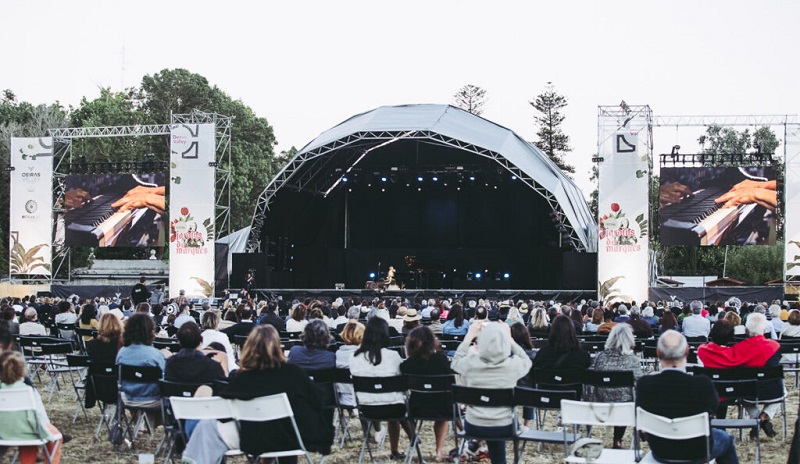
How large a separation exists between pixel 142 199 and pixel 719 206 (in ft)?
57.8

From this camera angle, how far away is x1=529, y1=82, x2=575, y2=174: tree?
201ft

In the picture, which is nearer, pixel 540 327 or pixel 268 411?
pixel 268 411

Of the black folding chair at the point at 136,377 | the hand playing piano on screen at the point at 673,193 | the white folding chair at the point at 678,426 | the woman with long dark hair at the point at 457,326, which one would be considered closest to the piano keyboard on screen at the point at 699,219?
the hand playing piano on screen at the point at 673,193

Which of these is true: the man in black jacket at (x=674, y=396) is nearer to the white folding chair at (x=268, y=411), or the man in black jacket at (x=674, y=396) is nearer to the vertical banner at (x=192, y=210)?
the white folding chair at (x=268, y=411)

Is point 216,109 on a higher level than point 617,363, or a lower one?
higher

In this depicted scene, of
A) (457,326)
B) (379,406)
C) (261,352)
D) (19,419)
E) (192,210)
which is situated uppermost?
(192,210)

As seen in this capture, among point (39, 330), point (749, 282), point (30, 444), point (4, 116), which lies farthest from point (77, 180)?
point (749, 282)

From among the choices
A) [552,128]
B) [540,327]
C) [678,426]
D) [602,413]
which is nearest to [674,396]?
[678,426]

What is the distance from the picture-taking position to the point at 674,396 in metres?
5.65

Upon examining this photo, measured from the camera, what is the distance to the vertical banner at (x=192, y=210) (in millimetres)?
28141

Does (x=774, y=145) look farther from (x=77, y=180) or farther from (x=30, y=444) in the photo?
(x=30, y=444)

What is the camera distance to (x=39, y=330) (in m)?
12.4

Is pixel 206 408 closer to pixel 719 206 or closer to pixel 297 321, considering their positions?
pixel 297 321

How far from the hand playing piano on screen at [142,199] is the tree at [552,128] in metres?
35.7
